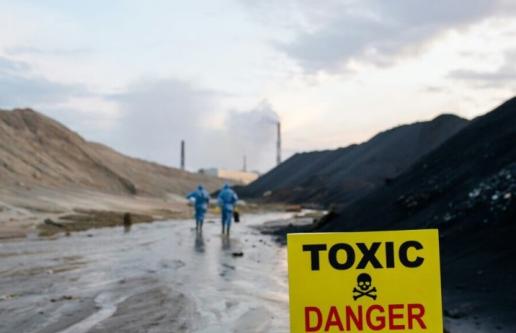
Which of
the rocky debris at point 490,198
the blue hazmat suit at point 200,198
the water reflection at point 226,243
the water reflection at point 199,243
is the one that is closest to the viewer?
the rocky debris at point 490,198

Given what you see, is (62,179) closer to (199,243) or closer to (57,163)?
(57,163)

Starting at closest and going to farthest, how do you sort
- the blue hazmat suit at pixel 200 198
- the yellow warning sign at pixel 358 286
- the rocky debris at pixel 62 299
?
the yellow warning sign at pixel 358 286 < the rocky debris at pixel 62 299 < the blue hazmat suit at pixel 200 198

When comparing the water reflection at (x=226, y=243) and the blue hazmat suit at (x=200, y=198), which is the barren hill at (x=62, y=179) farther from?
the water reflection at (x=226, y=243)

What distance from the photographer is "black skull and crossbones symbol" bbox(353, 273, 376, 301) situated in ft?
14.4

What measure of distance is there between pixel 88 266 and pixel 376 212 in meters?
10.2

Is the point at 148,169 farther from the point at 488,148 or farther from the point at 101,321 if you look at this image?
the point at 101,321

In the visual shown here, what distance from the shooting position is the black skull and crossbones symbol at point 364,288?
172 inches

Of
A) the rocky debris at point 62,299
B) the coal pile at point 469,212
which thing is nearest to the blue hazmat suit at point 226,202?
the coal pile at point 469,212

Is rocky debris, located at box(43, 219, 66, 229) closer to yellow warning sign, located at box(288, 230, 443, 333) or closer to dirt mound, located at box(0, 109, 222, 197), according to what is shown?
dirt mound, located at box(0, 109, 222, 197)

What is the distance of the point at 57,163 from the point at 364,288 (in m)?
59.5

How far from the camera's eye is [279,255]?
59.7 feet

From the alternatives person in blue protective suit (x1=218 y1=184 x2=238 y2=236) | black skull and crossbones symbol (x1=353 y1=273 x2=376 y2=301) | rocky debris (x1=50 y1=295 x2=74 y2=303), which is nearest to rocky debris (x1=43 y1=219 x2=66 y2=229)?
person in blue protective suit (x1=218 y1=184 x2=238 y2=236)

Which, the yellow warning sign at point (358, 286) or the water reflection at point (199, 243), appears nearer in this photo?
the yellow warning sign at point (358, 286)

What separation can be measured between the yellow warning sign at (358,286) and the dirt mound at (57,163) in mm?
38498
